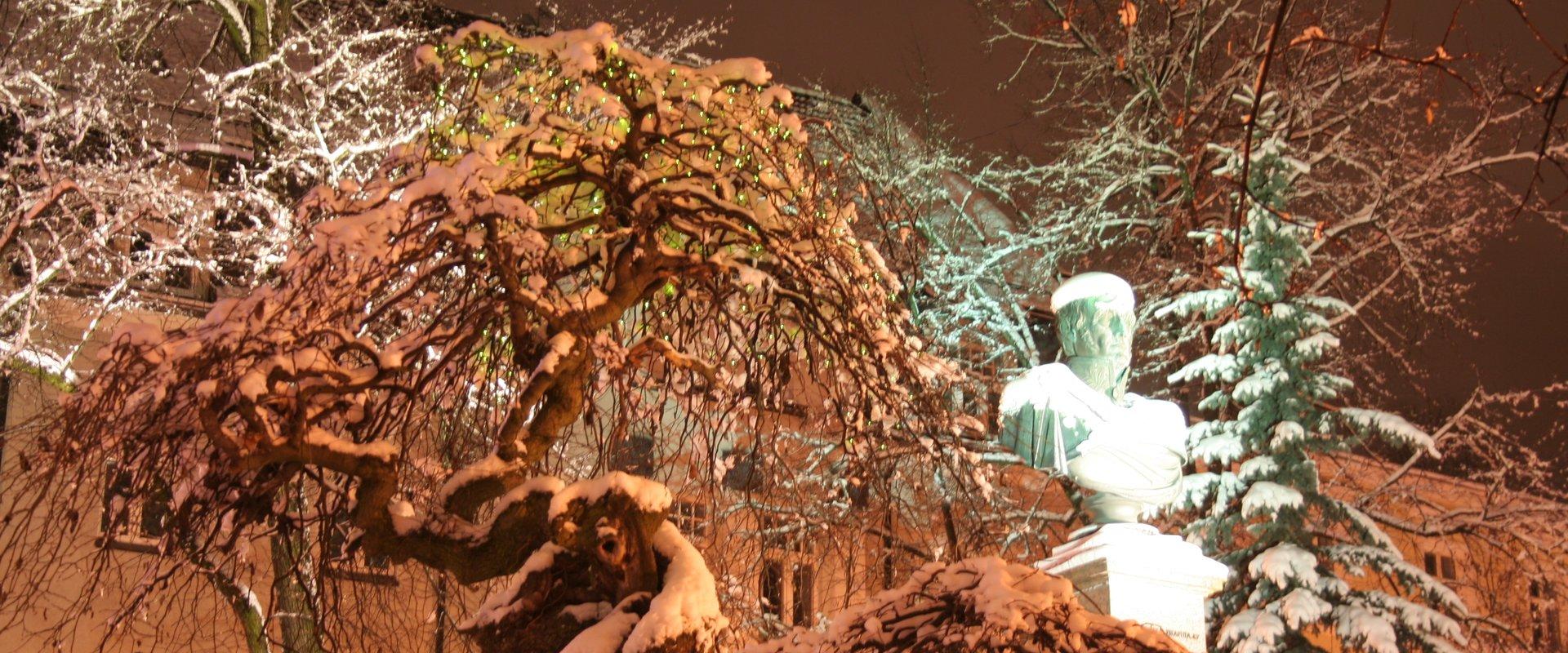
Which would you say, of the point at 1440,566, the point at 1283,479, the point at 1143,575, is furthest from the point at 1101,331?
the point at 1440,566

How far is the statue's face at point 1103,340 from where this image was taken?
7445 millimetres

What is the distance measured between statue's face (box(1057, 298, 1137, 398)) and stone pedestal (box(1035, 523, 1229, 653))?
791 millimetres

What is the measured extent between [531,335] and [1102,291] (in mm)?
3259

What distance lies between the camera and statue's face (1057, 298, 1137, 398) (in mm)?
7445

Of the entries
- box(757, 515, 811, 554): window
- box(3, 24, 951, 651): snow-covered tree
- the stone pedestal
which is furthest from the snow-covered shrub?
box(757, 515, 811, 554): window

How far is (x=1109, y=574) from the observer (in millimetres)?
6828

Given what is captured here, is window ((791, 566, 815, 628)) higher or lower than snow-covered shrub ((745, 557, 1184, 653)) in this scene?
higher

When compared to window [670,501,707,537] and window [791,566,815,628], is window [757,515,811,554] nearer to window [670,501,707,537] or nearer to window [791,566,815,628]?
window [670,501,707,537]

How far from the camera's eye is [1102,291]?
7.46 m

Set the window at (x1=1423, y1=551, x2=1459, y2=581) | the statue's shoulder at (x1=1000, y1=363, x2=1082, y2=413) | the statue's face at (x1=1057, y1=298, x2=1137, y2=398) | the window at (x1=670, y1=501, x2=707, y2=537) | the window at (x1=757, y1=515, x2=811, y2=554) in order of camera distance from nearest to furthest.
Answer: the window at (x1=670, y1=501, x2=707, y2=537), the statue's shoulder at (x1=1000, y1=363, x2=1082, y2=413), the statue's face at (x1=1057, y1=298, x2=1137, y2=398), the window at (x1=757, y1=515, x2=811, y2=554), the window at (x1=1423, y1=551, x2=1459, y2=581)

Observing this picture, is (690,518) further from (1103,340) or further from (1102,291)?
(1102,291)

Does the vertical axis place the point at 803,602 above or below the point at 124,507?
above

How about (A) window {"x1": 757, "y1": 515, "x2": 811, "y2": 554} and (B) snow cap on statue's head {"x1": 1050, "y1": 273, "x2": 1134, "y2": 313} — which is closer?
(B) snow cap on statue's head {"x1": 1050, "y1": 273, "x2": 1134, "y2": 313}

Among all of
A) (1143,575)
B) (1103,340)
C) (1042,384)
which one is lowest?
(1143,575)
